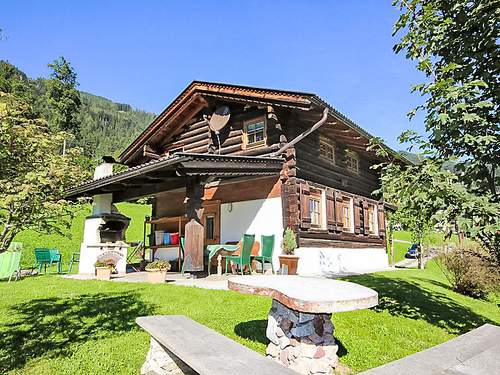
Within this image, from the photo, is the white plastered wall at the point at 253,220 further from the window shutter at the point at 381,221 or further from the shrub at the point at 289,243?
the window shutter at the point at 381,221

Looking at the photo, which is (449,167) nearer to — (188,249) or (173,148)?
(188,249)

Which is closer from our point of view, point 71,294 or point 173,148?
point 71,294

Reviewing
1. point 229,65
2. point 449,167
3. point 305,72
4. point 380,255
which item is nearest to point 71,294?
point 449,167

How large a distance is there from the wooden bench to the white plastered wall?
6589 millimetres

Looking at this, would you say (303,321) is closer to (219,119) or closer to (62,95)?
(219,119)

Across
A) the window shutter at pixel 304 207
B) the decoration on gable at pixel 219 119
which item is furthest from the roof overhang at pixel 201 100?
the window shutter at pixel 304 207

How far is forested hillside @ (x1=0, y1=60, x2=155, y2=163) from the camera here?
39044 mm

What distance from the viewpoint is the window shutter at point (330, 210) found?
11281 millimetres

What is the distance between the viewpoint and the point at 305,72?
1226cm

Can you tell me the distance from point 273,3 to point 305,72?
10.0ft

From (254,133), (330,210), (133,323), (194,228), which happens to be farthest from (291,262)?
(133,323)

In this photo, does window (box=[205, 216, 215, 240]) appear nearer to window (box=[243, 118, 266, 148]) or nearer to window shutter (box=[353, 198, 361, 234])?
window (box=[243, 118, 266, 148])

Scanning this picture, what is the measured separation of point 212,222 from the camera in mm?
11641

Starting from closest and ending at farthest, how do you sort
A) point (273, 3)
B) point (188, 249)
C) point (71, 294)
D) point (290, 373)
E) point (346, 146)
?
point (290, 373) → point (71, 294) → point (188, 249) → point (273, 3) → point (346, 146)
